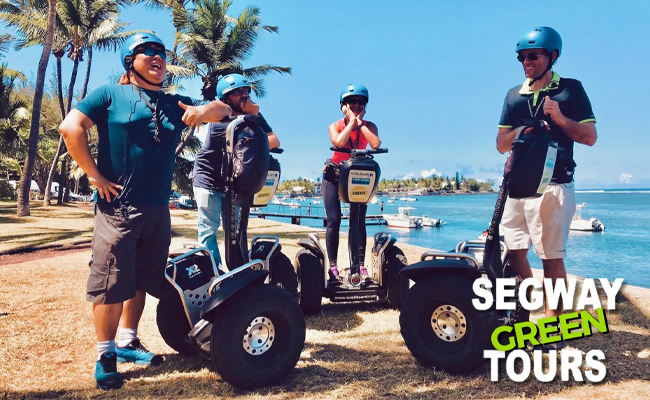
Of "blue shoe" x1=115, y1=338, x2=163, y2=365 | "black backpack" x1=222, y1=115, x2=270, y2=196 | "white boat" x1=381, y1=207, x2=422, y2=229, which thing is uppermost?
"black backpack" x1=222, y1=115, x2=270, y2=196

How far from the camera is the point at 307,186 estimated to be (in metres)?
181

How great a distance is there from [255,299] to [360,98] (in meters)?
2.48

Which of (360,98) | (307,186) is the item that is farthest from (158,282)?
(307,186)

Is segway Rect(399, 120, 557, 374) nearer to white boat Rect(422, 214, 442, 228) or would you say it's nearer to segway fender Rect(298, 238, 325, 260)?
segway fender Rect(298, 238, 325, 260)

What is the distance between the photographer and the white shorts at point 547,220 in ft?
10.9

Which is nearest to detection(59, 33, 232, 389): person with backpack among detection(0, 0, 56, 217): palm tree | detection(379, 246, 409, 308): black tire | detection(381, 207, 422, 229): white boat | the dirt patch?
detection(379, 246, 409, 308): black tire

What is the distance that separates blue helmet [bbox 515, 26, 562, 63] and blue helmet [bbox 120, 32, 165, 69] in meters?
2.40

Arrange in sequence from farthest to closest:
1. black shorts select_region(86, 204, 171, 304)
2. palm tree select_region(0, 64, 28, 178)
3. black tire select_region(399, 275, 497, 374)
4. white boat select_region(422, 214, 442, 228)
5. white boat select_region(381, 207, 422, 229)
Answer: white boat select_region(422, 214, 442, 228) → white boat select_region(381, 207, 422, 229) → palm tree select_region(0, 64, 28, 178) → black tire select_region(399, 275, 497, 374) → black shorts select_region(86, 204, 171, 304)

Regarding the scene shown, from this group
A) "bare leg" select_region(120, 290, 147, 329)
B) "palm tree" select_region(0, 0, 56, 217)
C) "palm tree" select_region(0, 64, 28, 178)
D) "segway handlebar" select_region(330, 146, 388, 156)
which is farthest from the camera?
"palm tree" select_region(0, 64, 28, 178)

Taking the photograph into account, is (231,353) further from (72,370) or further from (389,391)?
(72,370)

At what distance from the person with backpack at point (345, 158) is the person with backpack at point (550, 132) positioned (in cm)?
134

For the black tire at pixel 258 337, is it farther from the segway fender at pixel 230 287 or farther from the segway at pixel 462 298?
the segway at pixel 462 298

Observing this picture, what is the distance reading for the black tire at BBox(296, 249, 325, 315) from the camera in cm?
432

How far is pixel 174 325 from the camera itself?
3.28 m
